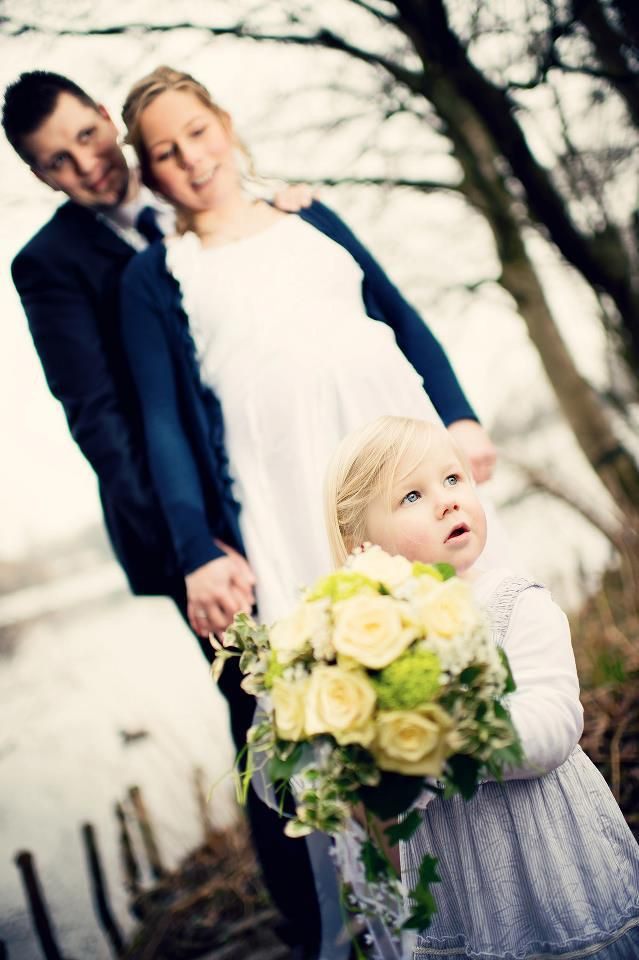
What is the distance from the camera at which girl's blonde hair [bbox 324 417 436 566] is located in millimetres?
1522

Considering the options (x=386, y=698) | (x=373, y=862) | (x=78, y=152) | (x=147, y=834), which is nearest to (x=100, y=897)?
(x=147, y=834)

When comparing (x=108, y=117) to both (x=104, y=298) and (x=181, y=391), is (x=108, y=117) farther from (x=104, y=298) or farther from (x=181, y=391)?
(x=181, y=391)

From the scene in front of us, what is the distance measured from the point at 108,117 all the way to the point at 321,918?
2366mm

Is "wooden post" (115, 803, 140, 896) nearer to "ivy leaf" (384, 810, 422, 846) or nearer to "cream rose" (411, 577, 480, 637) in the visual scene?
"ivy leaf" (384, 810, 422, 846)

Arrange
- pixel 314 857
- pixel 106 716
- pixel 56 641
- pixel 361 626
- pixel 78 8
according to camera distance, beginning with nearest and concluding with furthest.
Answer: pixel 361 626
pixel 314 857
pixel 78 8
pixel 106 716
pixel 56 641

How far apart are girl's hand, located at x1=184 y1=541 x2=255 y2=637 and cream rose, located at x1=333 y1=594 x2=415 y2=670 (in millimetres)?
673

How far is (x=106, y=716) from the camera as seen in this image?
7.44 metres

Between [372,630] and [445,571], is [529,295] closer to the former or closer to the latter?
[445,571]

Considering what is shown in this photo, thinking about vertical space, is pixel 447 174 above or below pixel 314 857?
above

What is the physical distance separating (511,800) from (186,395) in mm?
1213

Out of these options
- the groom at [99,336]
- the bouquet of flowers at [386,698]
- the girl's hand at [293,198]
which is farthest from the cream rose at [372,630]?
the girl's hand at [293,198]

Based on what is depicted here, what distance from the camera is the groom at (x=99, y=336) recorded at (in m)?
2.03

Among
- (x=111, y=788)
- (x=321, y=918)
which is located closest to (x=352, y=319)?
(x=321, y=918)

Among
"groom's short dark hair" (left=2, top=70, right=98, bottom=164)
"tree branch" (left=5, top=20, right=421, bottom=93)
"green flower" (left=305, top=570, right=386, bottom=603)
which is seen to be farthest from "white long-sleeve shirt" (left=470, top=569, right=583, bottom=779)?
"tree branch" (left=5, top=20, right=421, bottom=93)
